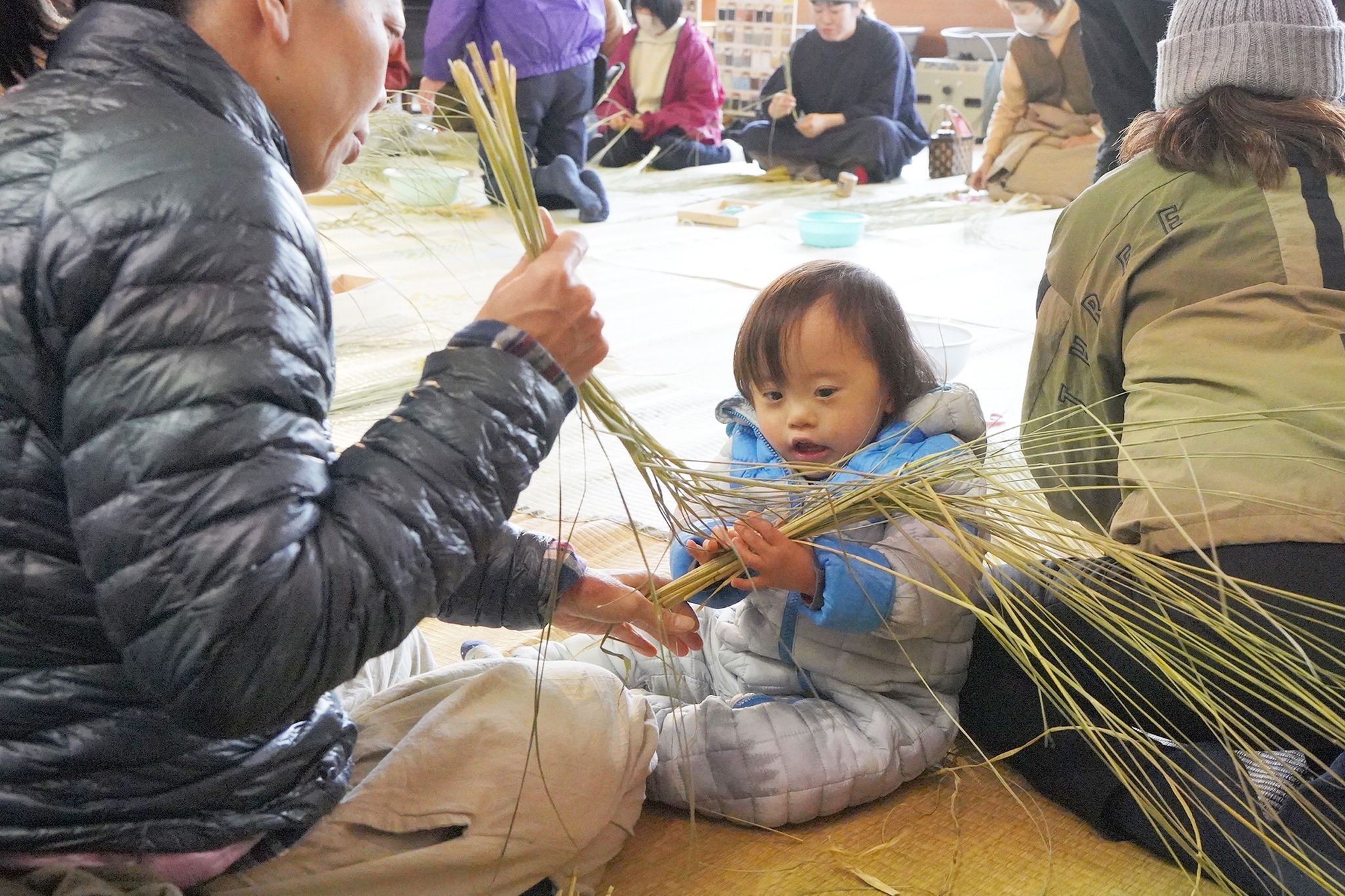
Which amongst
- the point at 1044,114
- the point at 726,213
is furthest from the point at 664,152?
the point at 1044,114

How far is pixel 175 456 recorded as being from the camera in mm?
747

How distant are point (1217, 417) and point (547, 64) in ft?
13.0

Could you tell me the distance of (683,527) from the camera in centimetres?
129

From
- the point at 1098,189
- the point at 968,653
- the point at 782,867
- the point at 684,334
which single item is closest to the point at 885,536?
the point at 968,653

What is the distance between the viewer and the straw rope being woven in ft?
3.51

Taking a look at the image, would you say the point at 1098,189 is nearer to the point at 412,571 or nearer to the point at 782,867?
the point at 782,867

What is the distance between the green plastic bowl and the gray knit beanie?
2594mm

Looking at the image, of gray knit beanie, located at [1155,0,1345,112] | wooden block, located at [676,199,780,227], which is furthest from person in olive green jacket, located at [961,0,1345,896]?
wooden block, located at [676,199,780,227]

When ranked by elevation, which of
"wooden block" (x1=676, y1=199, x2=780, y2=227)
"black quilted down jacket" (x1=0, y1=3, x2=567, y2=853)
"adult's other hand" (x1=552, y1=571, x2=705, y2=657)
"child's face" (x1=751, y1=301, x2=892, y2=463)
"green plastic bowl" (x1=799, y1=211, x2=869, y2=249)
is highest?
"black quilted down jacket" (x1=0, y1=3, x2=567, y2=853)

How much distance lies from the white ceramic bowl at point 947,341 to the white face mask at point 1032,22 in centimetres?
282

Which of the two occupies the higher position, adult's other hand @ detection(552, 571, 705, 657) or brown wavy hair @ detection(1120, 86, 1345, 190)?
brown wavy hair @ detection(1120, 86, 1345, 190)

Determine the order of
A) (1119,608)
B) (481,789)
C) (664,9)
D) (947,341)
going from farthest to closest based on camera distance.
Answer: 1. (664,9)
2. (947,341)
3. (1119,608)
4. (481,789)

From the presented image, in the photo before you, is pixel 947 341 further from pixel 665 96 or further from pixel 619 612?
pixel 665 96

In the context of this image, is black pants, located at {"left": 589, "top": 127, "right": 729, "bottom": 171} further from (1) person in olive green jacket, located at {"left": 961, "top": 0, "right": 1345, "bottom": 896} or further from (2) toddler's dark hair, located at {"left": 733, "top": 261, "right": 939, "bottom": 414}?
(2) toddler's dark hair, located at {"left": 733, "top": 261, "right": 939, "bottom": 414}
